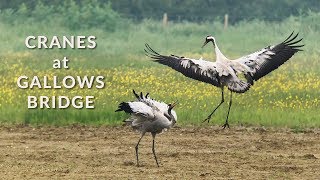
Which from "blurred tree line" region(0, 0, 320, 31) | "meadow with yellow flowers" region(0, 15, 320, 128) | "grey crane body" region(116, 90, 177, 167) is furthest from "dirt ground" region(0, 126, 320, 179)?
"blurred tree line" region(0, 0, 320, 31)

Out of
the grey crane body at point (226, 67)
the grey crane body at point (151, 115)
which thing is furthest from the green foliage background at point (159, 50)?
the grey crane body at point (151, 115)

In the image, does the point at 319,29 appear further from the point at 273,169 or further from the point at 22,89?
the point at 273,169

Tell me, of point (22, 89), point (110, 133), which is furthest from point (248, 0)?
point (110, 133)

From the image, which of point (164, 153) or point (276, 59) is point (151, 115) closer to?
point (164, 153)

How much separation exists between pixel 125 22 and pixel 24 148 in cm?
3380

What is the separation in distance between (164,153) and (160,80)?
10367mm

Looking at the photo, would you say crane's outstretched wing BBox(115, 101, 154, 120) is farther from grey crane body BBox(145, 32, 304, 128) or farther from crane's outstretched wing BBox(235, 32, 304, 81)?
crane's outstretched wing BBox(235, 32, 304, 81)

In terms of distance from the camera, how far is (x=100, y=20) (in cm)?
4894

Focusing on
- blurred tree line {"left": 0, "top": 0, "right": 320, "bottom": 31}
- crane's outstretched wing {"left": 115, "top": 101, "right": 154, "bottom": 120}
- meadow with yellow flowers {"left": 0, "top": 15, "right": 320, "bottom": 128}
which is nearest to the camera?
crane's outstretched wing {"left": 115, "top": 101, "right": 154, "bottom": 120}

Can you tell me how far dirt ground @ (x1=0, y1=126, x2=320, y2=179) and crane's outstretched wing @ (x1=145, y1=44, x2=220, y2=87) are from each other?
119 cm

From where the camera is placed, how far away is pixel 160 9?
2235 inches

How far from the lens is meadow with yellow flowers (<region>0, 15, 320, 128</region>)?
2052 centimetres

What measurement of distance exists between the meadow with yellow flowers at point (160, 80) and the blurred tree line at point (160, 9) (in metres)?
4.06

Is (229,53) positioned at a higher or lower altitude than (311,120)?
higher
